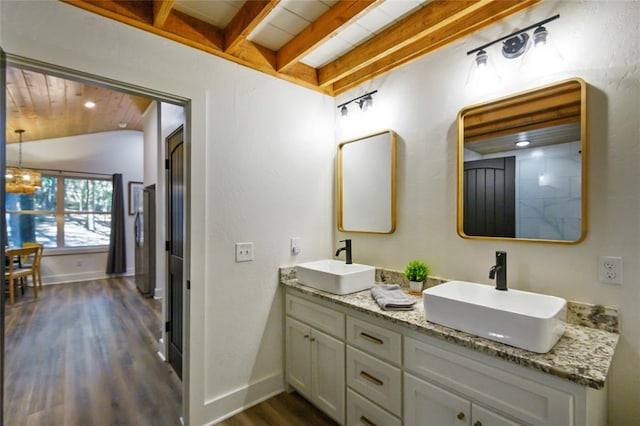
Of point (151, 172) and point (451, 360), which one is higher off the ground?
point (151, 172)

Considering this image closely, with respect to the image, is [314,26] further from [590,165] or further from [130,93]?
[590,165]

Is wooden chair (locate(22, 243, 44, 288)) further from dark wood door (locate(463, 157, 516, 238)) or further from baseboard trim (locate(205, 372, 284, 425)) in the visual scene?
dark wood door (locate(463, 157, 516, 238))

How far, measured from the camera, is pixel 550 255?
58.5 inches

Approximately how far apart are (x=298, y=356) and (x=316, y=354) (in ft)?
0.76

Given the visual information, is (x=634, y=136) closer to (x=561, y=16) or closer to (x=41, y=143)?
(x=561, y=16)

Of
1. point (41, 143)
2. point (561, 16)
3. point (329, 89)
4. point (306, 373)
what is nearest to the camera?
point (561, 16)

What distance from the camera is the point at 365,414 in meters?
1.68

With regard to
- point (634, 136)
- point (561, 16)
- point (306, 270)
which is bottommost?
point (306, 270)

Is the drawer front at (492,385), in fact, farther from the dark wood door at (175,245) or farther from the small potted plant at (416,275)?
the dark wood door at (175,245)

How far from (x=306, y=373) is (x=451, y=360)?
1139 mm

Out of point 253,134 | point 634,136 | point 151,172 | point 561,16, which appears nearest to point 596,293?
point 634,136

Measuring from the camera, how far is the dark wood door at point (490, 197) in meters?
1.62

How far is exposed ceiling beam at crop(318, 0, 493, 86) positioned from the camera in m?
1.60

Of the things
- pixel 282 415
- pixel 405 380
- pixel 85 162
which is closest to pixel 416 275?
pixel 405 380
